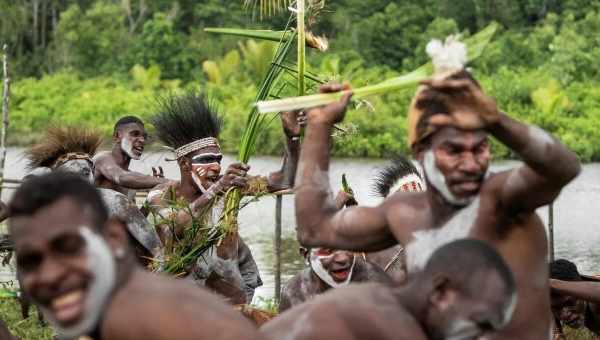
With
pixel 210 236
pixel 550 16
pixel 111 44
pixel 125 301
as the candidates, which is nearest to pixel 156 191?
pixel 210 236

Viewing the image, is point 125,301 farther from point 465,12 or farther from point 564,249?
point 465,12

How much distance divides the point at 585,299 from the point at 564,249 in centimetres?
702

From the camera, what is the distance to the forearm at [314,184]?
487 centimetres

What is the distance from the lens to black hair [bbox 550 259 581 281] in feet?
25.4

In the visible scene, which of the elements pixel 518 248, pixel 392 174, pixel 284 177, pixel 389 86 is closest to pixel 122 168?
pixel 284 177

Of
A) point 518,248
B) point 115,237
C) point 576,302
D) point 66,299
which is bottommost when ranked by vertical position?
point 576,302

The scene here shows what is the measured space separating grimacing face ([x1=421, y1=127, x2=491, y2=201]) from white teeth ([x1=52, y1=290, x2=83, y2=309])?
1408 millimetres

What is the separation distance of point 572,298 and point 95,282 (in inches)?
181

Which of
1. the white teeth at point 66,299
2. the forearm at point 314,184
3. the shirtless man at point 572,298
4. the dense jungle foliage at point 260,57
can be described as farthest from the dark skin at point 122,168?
the dense jungle foliage at point 260,57

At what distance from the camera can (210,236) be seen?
7.66 m

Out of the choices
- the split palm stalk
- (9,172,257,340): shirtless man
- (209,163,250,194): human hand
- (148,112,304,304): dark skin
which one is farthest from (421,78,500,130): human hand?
(209,163,250,194): human hand

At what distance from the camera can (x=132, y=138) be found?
10492mm

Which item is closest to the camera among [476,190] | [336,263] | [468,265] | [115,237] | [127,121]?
[115,237]

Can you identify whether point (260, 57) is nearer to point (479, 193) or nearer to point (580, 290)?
point (580, 290)
